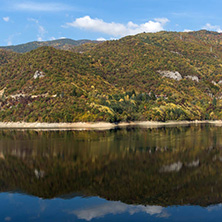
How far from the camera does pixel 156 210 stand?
33.8 m

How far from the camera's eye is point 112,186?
42.8 meters

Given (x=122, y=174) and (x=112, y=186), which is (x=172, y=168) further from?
(x=112, y=186)

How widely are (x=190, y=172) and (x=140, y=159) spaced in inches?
548

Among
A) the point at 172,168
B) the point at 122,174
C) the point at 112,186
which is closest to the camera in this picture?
the point at 112,186

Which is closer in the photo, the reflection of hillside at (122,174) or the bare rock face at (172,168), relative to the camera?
the reflection of hillside at (122,174)

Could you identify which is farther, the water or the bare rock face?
the bare rock face

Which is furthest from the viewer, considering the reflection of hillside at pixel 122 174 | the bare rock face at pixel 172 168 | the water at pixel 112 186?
the bare rock face at pixel 172 168

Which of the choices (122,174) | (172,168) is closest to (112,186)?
(122,174)

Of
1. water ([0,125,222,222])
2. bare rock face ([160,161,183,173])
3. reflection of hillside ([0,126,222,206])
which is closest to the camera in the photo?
water ([0,125,222,222])

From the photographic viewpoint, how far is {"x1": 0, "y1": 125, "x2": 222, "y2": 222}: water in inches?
1302

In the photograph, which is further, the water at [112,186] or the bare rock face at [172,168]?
the bare rock face at [172,168]

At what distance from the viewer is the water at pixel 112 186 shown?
33.1 meters

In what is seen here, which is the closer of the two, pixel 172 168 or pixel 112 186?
pixel 112 186

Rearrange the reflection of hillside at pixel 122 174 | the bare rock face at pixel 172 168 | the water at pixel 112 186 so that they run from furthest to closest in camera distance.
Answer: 1. the bare rock face at pixel 172 168
2. the reflection of hillside at pixel 122 174
3. the water at pixel 112 186
